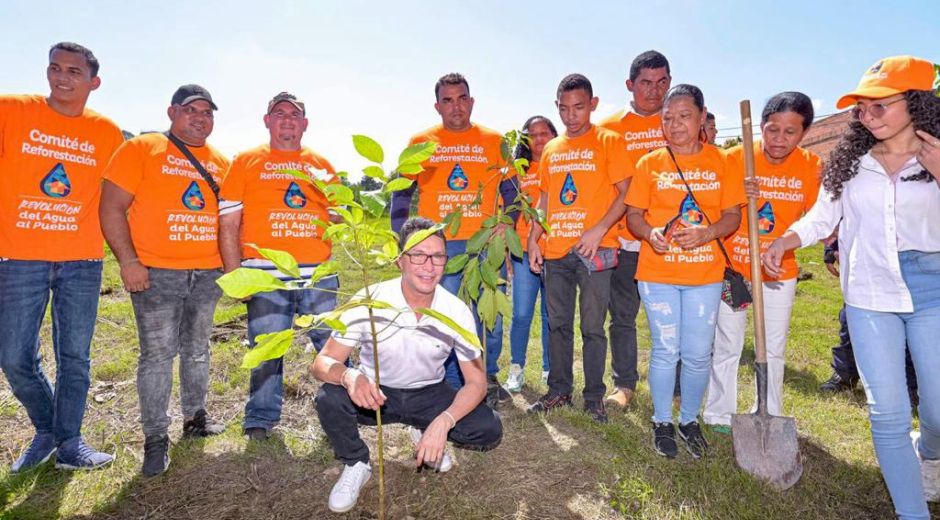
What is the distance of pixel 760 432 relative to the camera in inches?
118

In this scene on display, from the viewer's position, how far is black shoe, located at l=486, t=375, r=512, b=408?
162 inches

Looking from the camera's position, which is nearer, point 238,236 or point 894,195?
point 894,195

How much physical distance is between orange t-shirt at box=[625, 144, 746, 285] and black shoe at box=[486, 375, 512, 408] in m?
1.54

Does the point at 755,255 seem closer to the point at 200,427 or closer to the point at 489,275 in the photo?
the point at 489,275

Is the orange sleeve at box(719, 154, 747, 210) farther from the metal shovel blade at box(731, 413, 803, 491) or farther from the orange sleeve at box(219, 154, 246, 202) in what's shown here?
the orange sleeve at box(219, 154, 246, 202)

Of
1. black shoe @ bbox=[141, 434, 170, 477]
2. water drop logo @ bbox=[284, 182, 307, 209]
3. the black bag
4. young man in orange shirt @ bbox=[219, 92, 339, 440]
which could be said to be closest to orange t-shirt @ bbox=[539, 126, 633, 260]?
the black bag

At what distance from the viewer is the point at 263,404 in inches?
145

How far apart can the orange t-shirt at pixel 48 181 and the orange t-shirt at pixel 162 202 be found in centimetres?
23

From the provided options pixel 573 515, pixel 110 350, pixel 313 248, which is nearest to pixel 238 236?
pixel 313 248

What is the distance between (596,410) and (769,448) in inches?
45.3

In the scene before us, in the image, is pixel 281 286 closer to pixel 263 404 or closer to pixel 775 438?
pixel 263 404

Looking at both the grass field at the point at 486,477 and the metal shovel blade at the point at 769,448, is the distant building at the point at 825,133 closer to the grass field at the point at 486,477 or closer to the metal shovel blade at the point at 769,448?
the grass field at the point at 486,477

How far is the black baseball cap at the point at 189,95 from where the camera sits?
339cm

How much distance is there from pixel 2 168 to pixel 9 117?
0.30m
